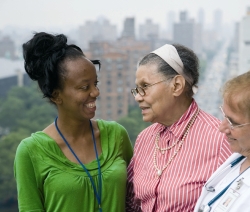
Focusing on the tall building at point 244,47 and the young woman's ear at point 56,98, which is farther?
the tall building at point 244,47

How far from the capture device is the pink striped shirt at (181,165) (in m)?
1.09

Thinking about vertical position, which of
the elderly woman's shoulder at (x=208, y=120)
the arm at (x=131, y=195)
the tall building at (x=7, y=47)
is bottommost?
the tall building at (x=7, y=47)

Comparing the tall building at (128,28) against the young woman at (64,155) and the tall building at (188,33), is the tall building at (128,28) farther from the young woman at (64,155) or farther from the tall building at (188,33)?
the young woman at (64,155)

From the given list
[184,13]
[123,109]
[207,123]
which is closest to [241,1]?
[184,13]

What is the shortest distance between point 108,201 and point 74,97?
301 millimetres

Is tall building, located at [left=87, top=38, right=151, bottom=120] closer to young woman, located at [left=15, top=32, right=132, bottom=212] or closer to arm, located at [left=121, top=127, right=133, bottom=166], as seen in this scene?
arm, located at [left=121, top=127, right=133, bottom=166]

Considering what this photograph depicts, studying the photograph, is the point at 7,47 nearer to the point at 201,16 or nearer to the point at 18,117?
the point at 18,117

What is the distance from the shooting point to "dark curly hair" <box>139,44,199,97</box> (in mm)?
1142

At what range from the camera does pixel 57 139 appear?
48.4 inches

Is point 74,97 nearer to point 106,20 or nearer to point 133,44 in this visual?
point 133,44

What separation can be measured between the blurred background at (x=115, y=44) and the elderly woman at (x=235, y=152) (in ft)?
30.0

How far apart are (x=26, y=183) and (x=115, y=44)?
47.2 feet

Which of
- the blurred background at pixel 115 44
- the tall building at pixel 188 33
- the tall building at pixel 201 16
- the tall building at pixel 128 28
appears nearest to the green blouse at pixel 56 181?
the blurred background at pixel 115 44

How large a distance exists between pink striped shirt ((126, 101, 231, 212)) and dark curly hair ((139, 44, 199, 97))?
74 millimetres
